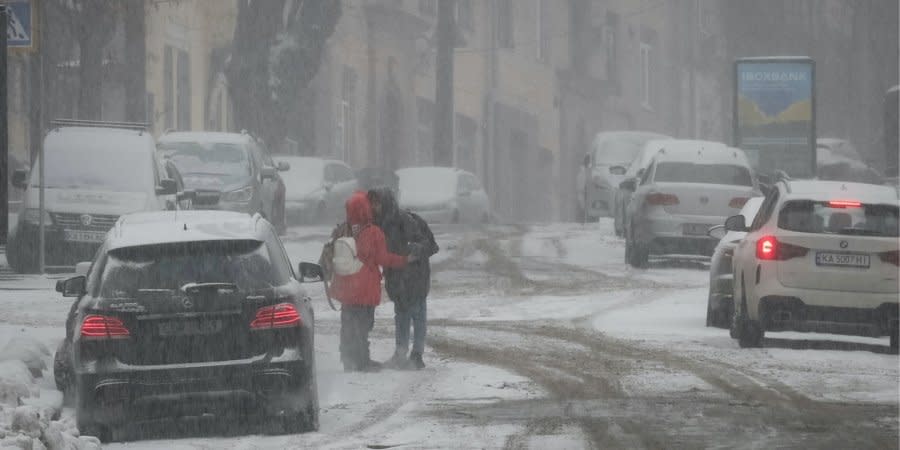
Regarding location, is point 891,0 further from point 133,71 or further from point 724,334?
point 724,334

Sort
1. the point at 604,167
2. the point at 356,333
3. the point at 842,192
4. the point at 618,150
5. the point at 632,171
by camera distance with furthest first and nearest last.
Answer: the point at 618,150, the point at 604,167, the point at 632,171, the point at 842,192, the point at 356,333

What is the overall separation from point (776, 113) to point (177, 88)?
13.7 meters

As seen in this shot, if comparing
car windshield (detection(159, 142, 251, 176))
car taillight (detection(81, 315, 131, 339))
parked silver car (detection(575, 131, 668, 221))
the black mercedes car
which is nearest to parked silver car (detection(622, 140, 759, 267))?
car windshield (detection(159, 142, 251, 176))

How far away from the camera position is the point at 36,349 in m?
15.5

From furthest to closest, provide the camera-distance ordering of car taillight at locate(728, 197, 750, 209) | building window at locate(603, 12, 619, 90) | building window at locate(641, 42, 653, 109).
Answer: building window at locate(641, 42, 653, 109), building window at locate(603, 12, 619, 90), car taillight at locate(728, 197, 750, 209)

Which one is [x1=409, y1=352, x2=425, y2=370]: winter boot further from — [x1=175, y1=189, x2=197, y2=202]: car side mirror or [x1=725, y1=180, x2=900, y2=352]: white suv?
[x1=175, y1=189, x2=197, y2=202]: car side mirror

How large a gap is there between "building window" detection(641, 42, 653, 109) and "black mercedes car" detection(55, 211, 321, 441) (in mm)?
65722

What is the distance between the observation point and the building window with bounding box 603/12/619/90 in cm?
7275

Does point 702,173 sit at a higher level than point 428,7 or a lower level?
lower

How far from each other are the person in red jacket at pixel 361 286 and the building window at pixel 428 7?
41211mm

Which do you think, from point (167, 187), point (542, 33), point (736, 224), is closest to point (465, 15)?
point (542, 33)

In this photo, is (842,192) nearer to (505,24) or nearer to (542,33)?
(505,24)

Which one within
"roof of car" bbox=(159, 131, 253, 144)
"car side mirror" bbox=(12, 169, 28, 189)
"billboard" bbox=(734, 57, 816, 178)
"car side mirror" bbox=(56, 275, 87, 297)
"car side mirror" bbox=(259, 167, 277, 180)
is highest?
"billboard" bbox=(734, 57, 816, 178)

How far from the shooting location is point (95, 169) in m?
25.5
